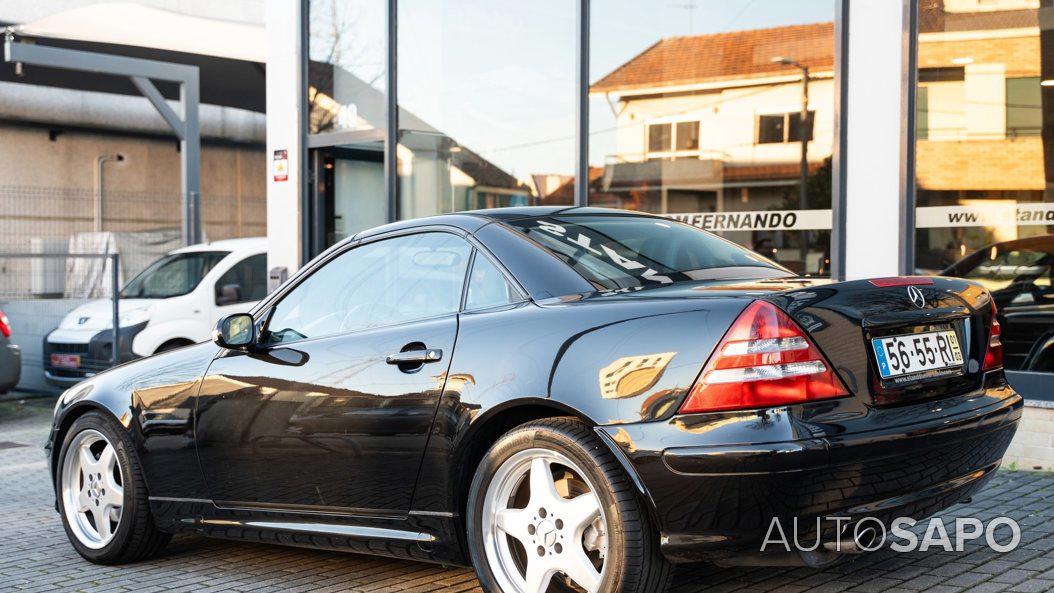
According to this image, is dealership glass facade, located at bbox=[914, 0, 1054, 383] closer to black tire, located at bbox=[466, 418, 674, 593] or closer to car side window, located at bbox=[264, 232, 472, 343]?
car side window, located at bbox=[264, 232, 472, 343]

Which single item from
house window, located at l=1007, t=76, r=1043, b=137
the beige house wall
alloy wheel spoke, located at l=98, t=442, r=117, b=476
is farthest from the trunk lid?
the beige house wall

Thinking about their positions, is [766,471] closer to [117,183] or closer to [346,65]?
[346,65]

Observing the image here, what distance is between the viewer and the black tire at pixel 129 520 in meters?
5.23

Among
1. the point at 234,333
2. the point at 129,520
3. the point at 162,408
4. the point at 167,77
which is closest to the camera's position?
the point at 234,333

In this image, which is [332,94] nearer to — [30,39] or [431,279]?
[431,279]

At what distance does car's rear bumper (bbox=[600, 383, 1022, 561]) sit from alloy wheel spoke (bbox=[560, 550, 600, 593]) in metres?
0.32

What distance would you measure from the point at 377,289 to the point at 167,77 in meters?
12.7

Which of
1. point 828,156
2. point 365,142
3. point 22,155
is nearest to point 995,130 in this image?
point 828,156

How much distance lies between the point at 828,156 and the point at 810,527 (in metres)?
5.25

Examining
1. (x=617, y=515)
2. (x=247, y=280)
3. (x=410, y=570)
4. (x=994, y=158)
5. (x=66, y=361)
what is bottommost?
(x=410, y=570)

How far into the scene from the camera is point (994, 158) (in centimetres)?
740

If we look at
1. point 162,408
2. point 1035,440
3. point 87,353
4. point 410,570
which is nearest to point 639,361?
point 410,570

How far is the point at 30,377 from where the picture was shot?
12.6 m

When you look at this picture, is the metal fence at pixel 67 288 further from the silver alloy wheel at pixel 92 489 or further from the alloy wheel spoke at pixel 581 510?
the alloy wheel spoke at pixel 581 510
